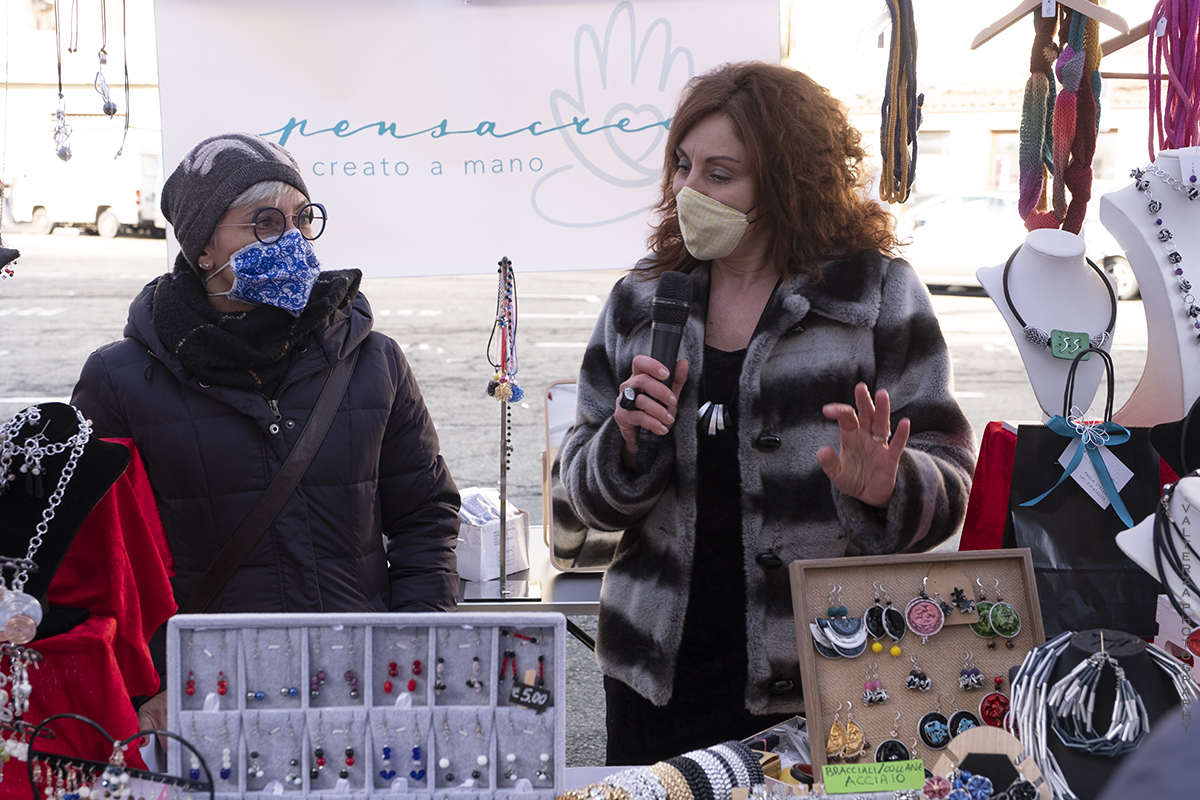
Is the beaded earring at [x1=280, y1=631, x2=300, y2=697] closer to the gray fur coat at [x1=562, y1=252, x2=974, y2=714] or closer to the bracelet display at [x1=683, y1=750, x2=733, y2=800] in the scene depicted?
the bracelet display at [x1=683, y1=750, x2=733, y2=800]

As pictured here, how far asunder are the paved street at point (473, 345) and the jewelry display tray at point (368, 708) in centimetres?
220

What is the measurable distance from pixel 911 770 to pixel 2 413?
7356mm

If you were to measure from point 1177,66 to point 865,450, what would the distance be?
1.21m

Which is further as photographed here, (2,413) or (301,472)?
(2,413)

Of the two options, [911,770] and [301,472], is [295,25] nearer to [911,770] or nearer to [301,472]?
[301,472]

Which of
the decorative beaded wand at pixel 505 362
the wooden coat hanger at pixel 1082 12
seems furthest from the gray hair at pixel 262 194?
the wooden coat hanger at pixel 1082 12

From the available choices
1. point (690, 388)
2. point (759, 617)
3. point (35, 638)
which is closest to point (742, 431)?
point (690, 388)

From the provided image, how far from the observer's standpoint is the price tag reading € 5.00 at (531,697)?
107cm

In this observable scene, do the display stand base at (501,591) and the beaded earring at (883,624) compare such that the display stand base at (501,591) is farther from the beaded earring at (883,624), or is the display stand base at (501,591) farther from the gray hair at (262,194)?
the beaded earring at (883,624)

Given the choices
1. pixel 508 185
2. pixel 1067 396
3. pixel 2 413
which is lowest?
pixel 2 413

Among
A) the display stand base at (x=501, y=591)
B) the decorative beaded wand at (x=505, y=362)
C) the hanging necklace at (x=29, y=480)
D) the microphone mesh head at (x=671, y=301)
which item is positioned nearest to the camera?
the hanging necklace at (x=29, y=480)

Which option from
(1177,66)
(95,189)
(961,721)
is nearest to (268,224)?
(961,721)

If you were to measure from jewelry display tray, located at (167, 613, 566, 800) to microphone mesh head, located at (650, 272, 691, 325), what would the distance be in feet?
1.89

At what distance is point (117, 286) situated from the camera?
1206 cm
